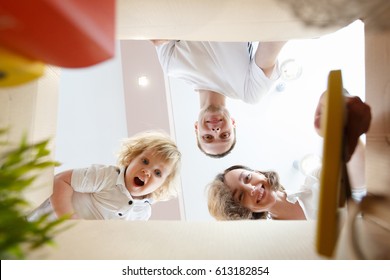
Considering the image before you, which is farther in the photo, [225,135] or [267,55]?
[225,135]

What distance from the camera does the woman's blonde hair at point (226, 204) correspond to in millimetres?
1348

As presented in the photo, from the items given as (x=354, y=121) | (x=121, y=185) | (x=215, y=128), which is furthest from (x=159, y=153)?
(x=354, y=121)

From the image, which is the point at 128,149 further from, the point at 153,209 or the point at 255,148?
the point at 255,148

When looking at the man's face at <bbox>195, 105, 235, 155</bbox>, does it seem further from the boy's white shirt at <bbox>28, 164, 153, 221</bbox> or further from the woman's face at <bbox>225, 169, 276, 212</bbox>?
the boy's white shirt at <bbox>28, 164, 153, 221</bbox>

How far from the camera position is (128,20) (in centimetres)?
90

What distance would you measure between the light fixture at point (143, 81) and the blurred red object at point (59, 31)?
1769 millimetres

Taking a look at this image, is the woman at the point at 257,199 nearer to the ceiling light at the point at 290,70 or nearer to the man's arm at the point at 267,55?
the man's arm at the point at 267,55

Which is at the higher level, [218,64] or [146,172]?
[218,64]

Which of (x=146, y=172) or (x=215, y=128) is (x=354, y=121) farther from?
(x=215, y=128)

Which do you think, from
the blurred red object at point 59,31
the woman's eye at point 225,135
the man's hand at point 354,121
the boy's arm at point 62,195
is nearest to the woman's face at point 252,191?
the woman's eye at point 225,135

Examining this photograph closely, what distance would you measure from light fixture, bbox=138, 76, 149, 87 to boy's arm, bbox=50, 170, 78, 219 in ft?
3.25

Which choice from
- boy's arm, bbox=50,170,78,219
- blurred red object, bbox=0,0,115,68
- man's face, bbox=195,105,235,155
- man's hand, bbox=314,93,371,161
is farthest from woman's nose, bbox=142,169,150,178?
blurred red object, bbox=0,0,115,68

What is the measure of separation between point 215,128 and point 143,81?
2.38ft

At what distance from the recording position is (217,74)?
162 centimetres
